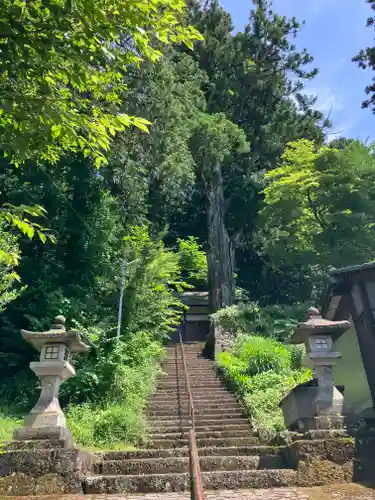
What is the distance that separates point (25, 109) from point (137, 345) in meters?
8.84

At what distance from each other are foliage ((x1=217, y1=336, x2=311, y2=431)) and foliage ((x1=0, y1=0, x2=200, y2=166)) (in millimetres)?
6352

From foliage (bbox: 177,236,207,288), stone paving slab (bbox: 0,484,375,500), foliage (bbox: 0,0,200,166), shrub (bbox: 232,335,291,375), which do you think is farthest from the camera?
foliage (bbox: 177,236,207,288)

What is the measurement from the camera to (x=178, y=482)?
5.43 m

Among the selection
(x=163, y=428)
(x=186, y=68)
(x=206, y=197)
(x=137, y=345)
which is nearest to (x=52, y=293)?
(x=137, y=345)

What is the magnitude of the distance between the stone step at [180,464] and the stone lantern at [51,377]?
700mm

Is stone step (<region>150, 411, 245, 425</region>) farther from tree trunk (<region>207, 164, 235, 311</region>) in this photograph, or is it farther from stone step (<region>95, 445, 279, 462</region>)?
tree trunk (<region>207, 164, 235, 311</region>)

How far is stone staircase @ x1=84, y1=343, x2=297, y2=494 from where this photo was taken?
5402 millimetres

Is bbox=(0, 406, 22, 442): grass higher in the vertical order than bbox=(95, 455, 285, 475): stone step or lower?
higher

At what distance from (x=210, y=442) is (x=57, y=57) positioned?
623cm

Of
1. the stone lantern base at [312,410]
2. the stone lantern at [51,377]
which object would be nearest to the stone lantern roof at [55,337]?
the stone lantern at [51,377]

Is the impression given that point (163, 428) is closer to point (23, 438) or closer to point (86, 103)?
point (23, 438)

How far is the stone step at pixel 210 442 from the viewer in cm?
728

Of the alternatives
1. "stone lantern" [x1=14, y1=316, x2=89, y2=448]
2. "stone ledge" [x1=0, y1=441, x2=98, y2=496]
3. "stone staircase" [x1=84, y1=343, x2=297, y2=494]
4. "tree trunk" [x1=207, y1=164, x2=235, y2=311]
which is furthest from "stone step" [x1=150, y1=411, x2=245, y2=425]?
"tree trunk" [x1=207, y1=164, x2=235, y2=311]

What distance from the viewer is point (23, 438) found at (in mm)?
5781
